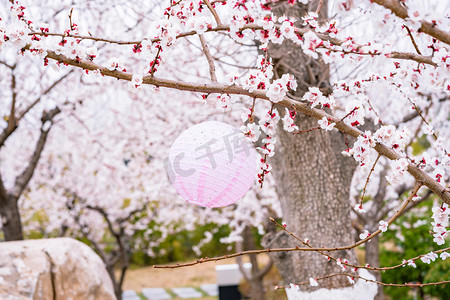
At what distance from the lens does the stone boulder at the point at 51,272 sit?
3852mm

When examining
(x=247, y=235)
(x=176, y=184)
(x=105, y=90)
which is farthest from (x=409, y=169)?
(x=247, y=235)

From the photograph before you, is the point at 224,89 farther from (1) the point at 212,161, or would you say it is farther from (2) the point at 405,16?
(2) the point at 405,16

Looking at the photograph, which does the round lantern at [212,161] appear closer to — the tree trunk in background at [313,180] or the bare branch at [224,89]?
the bare branch at [224,89]

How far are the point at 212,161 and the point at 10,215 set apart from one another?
12.1ft

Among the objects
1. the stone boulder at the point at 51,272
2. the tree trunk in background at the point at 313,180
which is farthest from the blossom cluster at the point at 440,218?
the stone boulder at the point at 51,272

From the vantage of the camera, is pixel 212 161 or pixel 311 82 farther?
pixel 311 82

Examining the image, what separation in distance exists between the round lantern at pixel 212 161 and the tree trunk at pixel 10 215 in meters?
3.42

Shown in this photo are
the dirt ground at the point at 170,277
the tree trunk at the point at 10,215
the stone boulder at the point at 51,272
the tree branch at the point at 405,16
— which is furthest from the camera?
the dirt ground at the point at 170,277

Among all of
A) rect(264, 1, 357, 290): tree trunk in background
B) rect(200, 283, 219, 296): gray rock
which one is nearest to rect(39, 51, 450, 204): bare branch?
rect(264, 1, 357, 290): tree trunk in background

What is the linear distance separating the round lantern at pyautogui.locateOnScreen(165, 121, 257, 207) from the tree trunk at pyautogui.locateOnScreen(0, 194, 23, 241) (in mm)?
3416

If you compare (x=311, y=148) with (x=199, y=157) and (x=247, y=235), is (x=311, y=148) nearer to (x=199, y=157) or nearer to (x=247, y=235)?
(x=199, y=157)

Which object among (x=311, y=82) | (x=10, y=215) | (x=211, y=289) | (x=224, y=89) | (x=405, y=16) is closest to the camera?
(x=405, y=16)

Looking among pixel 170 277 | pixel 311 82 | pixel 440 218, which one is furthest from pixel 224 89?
pixel 170 277

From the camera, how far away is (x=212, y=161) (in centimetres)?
217
